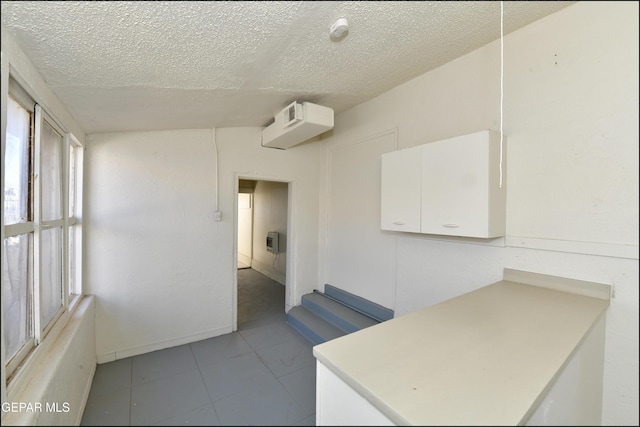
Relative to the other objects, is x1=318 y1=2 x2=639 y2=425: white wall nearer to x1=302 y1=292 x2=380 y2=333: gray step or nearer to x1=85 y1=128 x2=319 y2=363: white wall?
x1=302 y1=292 x2=380 y2=333: gray step

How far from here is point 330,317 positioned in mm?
2621

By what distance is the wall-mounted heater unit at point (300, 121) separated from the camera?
1998 millimetres

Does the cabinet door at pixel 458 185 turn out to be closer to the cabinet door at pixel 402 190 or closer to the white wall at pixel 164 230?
the cabinet door at pixel 402 190

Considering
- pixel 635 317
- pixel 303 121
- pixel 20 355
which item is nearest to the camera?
pixel 635 317

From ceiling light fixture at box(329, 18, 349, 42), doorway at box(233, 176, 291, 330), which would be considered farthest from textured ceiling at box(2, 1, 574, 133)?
doorway at box(233, 176, 291, 330)

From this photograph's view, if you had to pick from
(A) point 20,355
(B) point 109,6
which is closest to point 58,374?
(A) point 20,355

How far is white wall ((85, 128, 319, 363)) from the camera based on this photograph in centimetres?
193

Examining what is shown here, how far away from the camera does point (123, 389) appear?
2.03 feet

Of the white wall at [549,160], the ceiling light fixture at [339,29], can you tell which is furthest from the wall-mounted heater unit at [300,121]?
the ceiling light fixture at [339,29]

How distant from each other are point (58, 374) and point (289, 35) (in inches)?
55.5

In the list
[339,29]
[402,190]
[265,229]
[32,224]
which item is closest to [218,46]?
[339,29]

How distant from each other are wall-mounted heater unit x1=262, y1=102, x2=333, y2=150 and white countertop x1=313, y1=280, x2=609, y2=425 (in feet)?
5.17

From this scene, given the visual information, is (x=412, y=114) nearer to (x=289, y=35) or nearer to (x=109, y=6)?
(x=289, y=35)

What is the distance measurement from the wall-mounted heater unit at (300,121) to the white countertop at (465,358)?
1.58 m
